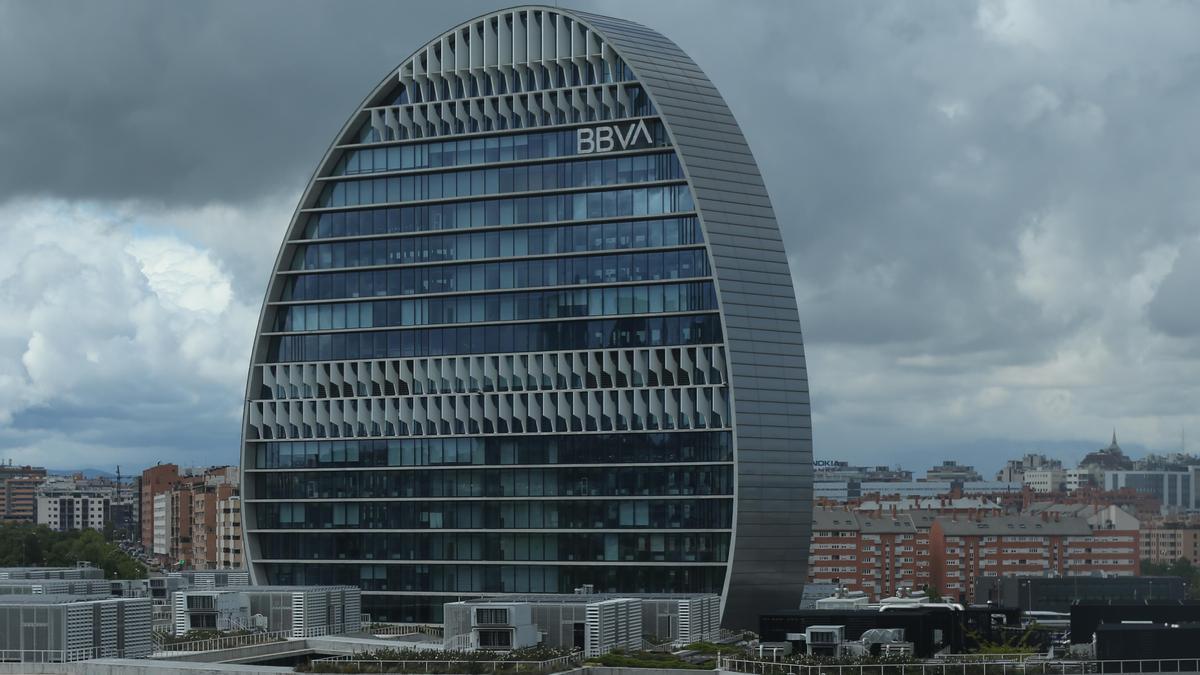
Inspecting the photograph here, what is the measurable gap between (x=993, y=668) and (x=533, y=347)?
5200 cm

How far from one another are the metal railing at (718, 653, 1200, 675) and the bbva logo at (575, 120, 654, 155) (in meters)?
49.0

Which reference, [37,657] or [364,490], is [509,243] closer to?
[364,490]

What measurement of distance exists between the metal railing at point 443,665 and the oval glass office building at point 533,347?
121ft

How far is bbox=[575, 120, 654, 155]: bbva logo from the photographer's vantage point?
128875 millimetres

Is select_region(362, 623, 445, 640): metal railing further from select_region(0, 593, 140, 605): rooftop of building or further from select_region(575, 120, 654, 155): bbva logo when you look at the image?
select_region(575, 120, 654, 155): bbva logo

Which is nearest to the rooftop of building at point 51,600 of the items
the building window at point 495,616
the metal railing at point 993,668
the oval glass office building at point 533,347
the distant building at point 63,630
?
the distant building at point 63,630

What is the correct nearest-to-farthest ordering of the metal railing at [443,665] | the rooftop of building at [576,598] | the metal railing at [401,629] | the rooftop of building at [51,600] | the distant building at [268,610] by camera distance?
1. the metal railing at [443,665]
2. the rooftop of building at [51,600]
3. the rooftop of building at [576,598]
4. the distant building at [268,610]
5. the metal railing at [401,629]

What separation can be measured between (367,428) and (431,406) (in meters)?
5.79

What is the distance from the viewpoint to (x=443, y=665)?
88750mm

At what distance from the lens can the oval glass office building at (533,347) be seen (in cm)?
12625

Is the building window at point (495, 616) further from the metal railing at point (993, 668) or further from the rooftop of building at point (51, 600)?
the rooftop of building at point (51, 600)

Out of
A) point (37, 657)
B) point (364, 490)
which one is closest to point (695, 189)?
point (364, 490)

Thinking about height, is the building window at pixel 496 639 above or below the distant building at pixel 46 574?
below

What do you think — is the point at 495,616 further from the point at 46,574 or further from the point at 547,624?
the point at 46,574
